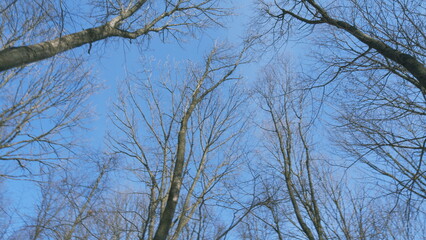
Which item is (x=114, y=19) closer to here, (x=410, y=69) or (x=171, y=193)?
(x=171, y=193)

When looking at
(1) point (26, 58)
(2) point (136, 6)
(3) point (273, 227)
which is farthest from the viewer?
(3) point (273, 227)

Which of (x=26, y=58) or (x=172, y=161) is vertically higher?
(x=172, y=161)

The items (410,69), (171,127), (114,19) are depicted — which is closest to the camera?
(410,69)

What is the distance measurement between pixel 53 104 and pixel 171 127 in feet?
12.0

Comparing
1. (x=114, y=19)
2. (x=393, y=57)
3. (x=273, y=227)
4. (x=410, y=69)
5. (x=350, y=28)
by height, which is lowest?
(x=273, y=227)

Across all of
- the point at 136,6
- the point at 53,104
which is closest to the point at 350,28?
the point at 136,6

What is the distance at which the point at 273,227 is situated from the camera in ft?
22.0

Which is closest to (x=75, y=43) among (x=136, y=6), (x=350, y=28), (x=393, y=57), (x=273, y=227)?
(x=136, y=6)

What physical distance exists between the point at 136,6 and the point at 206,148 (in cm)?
295

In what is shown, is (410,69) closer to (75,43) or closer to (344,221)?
(75,43)

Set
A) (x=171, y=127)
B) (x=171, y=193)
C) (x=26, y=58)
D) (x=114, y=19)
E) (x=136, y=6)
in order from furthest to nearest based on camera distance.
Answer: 1. (x=171, y=127)
2. (x=136, y=6)
3. (x=114, y=19)
4. (x=171, y=193)
5. (x=26, y=58)

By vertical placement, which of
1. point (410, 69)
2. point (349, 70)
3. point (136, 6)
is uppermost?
point (136, 6)

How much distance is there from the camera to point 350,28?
2.98 m

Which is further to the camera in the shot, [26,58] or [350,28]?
[350,28]
